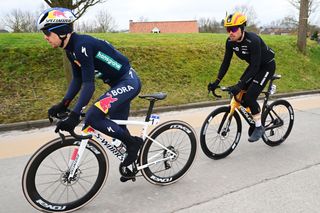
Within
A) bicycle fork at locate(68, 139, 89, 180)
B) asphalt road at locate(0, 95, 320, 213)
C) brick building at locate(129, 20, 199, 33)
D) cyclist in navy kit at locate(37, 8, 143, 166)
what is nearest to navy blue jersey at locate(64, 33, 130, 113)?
cyclist in navy kit at locate(37, 8, 143, 166)

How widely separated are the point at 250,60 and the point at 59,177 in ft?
9.55

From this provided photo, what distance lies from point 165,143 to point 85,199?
110 centimetres

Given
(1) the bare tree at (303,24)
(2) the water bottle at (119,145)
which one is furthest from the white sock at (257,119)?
(1) the bare tree at (303,24)

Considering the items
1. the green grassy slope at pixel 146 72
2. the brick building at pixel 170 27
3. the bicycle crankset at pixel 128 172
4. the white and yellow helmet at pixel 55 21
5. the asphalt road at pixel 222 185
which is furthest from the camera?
the brick building at pixel 170 27

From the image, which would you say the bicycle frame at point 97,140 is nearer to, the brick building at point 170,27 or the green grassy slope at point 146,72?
the green grassy slope at point 146,72

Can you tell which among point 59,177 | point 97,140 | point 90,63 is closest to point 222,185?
point 97,140

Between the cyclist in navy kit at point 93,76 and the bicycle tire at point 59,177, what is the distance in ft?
Answer: 0.76

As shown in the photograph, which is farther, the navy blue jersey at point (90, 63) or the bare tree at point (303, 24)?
the bare tree at point (303, 24)

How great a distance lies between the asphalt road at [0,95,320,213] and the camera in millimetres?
3486

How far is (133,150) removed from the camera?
3525 millimetres

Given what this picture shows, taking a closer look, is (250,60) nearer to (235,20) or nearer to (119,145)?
(235,20)

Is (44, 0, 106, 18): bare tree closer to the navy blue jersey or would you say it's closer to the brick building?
the navy blue jersey

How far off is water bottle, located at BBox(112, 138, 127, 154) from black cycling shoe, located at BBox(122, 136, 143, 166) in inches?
2.7

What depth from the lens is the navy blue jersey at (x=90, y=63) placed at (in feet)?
9.77
